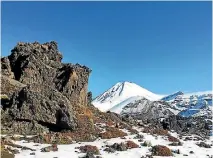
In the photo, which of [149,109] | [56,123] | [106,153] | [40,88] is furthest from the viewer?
[149,109]

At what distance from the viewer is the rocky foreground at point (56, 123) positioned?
39438 mm

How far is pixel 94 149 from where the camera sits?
39188 millimetres

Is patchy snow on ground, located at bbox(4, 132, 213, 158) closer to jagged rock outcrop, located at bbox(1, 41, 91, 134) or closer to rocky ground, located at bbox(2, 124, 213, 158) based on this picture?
rocky ground, located at bbox(2, 124, 213, 158)

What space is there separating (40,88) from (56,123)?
597 centimetres

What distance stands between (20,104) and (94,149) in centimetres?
1317

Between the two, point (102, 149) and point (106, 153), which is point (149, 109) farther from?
point (106, 153)

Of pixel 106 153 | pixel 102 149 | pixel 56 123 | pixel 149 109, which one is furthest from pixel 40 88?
pixel 149 109

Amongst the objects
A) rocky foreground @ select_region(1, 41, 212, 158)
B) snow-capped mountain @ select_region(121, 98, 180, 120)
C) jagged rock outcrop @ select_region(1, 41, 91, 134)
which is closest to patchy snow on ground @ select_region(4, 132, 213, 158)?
rocky foreground @ select_region(1, 41, 212, 158)

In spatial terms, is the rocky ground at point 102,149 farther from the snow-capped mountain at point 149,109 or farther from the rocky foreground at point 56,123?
the snow-capped mountain at point 149,109

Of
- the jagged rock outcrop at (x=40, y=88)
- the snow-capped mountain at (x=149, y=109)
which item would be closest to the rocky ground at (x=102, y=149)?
the jagged rock outcrop at (x=40, y=88)

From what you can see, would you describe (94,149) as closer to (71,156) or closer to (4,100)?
(71,156)

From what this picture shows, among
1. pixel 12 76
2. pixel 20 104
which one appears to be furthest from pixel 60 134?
pixel 12 76

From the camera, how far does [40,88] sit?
4991cm

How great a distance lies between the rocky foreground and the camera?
1553 inches
